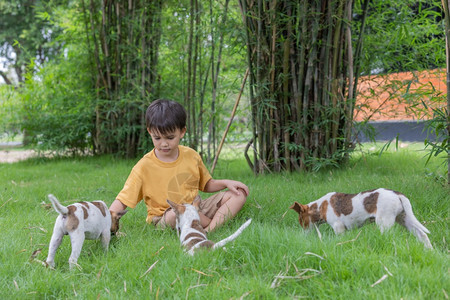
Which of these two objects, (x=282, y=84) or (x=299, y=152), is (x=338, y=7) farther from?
(x=299, y=152)

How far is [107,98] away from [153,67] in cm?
69

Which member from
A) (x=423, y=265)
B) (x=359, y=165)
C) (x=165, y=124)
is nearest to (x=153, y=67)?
(x=359, y=165)

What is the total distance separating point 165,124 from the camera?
2.19 metres

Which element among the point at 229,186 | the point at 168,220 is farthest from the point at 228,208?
the point at 168,220

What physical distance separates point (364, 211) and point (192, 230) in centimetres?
75

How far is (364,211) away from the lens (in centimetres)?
180

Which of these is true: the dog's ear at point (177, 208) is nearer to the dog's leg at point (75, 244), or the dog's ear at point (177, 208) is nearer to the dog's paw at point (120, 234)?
the dog's paw at point (120, 234)

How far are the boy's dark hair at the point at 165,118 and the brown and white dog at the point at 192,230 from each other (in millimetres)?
401

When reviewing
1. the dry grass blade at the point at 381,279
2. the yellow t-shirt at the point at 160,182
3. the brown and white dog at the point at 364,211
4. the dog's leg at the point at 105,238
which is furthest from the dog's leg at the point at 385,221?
the dog's leg at the point at 105,238

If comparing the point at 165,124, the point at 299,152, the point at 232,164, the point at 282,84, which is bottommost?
the point at 232,164

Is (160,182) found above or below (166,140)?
below

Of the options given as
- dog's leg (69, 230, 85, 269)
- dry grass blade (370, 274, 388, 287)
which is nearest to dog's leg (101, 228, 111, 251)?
dog's leg (69, 230, 85, 269)

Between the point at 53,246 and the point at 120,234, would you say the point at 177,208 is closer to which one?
the point at 120,234

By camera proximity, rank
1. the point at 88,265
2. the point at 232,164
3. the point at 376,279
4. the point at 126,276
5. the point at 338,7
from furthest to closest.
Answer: the point at 232,164 → the point at 338,7 → the point at 88,265 → the point at 126,276 → the point at 376,279
